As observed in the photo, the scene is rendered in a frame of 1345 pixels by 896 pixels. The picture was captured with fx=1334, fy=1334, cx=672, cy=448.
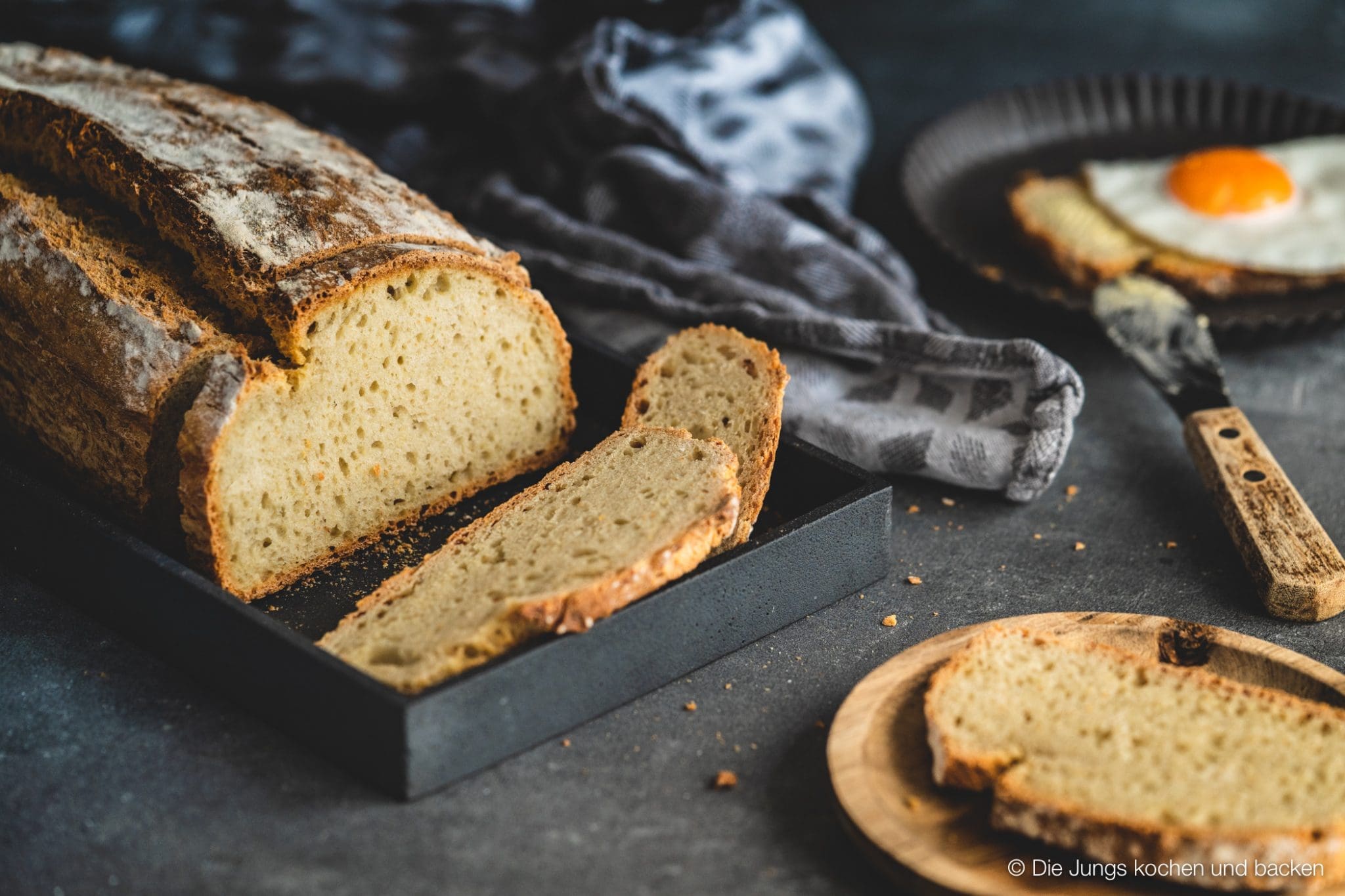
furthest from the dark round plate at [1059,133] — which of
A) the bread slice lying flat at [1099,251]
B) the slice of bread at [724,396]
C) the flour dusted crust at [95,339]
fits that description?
the flour dusted crust at [95,339]

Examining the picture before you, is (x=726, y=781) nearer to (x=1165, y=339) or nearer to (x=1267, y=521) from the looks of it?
(x=1267, y=521)

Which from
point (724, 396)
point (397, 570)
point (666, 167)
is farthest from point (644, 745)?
point (666, 167)

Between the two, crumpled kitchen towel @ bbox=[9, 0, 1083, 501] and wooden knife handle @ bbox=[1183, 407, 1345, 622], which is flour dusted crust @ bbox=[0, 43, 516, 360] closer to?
crumpled kitchen towel @ bbox=[9, 0, 1083, 501]

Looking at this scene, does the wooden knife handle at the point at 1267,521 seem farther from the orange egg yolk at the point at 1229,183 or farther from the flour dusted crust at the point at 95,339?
the flour dusted crust at the point at 95,339

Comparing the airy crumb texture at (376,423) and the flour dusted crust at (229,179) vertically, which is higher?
the flour dusted crust at (229,179)

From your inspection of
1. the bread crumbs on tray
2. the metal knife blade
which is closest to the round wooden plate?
the bread crumbs on tray

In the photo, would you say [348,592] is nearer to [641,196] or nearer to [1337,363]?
[641,196]
